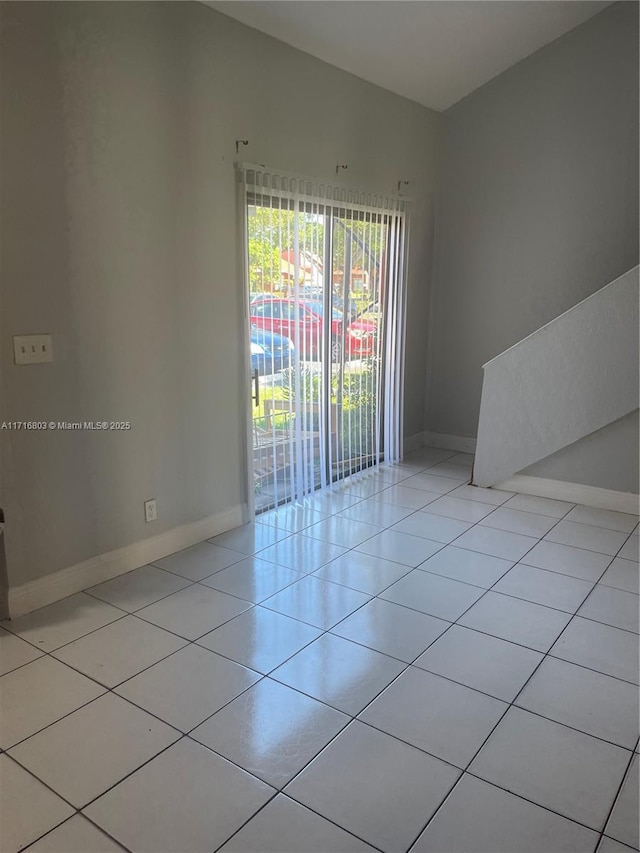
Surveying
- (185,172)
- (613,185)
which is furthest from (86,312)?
(613,185)

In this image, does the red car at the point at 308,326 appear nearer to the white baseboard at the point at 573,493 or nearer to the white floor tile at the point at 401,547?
the white floor tile at the point at 401,547

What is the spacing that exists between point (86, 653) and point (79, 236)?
1.75m

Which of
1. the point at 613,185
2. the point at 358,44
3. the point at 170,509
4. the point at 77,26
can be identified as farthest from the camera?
the point at 613,185

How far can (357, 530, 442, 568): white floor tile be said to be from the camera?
3318 mm

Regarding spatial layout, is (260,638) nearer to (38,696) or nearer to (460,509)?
(38,696)

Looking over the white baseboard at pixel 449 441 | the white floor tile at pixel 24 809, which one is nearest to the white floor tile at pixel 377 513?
the white baseboard at pixel 449 441

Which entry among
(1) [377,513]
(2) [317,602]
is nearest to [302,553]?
(2) [317,602]

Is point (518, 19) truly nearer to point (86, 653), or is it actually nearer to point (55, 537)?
point (55, 537)

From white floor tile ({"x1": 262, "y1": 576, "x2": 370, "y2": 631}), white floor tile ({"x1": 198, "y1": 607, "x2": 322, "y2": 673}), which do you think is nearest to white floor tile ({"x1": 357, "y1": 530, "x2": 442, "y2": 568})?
white floor tile ({"x1": 262, "y1": 576, "x2": 370, "y2": 631})

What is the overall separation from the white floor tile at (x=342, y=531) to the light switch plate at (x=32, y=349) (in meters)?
1.75

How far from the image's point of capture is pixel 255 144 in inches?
136

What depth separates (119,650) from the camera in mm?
2461

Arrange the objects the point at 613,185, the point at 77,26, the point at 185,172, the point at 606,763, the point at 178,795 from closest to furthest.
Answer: the point at 178,795 < the point at 606,763 < the point at 77,26 < the point at 185,172 < the point at 613,185

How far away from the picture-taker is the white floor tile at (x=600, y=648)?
237 centimetres
